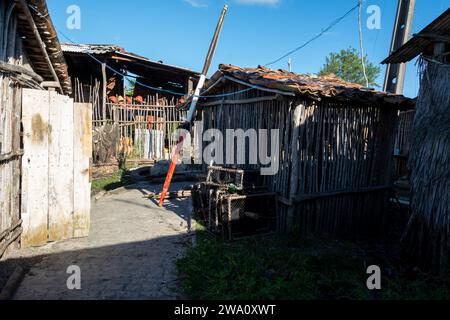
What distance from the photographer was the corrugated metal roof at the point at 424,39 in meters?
4.36

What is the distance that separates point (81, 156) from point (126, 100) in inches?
417

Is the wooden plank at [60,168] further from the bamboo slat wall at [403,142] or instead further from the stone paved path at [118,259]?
the bamboo slat wall at [403,142]

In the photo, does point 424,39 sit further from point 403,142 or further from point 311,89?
point 403,142

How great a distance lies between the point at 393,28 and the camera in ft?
31.9

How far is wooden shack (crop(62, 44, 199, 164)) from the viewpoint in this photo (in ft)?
44.2

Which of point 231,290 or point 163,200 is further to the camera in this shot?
→ point 163,200

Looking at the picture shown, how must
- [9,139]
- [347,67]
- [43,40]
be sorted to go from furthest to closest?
[347,67], [43,40], [9,139]

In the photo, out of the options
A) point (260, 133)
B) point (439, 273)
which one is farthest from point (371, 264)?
point (260, 133)

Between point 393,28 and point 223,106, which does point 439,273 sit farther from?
point 393,28

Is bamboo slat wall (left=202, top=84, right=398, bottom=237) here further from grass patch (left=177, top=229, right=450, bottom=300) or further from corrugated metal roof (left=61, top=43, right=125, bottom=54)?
corrugated metal roof (left=61, top=43, right=125, bottom=54)

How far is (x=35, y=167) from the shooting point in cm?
495

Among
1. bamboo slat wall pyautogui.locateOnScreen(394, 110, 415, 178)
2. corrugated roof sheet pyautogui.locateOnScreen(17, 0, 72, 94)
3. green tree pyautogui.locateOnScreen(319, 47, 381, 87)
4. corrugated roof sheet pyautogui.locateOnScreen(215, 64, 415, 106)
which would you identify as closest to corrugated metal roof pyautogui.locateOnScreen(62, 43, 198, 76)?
corrugated roof sheet pyautogui.locateOnScreen(17, 0, 72, 94)

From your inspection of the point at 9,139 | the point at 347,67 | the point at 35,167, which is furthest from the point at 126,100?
the point at 347,67

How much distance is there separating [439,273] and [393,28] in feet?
26.8
